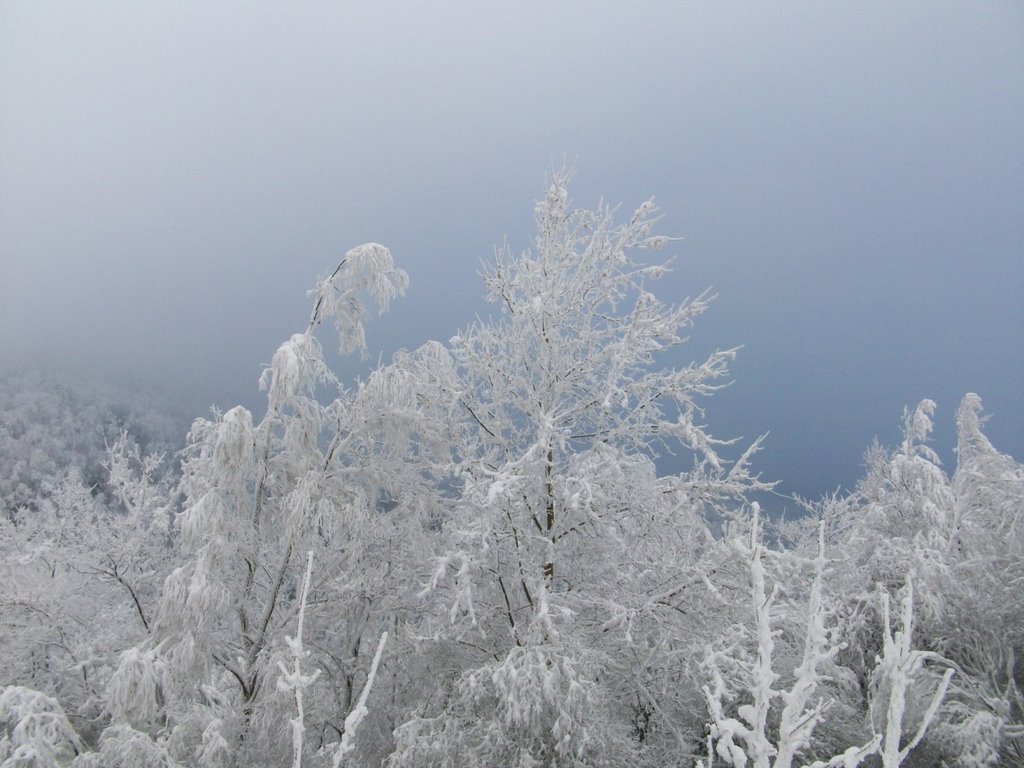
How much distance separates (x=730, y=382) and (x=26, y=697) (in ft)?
24.8

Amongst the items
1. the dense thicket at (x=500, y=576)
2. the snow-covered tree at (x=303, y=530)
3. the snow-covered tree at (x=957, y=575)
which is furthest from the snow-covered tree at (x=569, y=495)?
the snow-covered tree at (x=957, y=575)

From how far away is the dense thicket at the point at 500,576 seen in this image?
5.30 metres

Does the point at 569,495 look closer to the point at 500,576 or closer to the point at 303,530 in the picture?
the point at 500,576

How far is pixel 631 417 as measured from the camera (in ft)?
20.5

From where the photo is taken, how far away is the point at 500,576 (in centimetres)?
578

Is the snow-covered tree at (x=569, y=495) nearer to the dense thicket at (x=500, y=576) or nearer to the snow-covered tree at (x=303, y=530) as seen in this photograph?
the dense thicket at (x=500, y=576)

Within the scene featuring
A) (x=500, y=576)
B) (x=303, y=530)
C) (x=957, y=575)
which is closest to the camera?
(x=500, y=576)

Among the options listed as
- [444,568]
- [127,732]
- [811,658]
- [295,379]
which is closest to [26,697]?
[127,732]

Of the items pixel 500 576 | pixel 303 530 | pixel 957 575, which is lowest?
pixel 500 576

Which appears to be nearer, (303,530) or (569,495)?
(569,495)

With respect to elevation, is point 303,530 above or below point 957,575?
above

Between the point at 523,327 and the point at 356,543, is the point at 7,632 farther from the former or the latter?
the point at 523,327

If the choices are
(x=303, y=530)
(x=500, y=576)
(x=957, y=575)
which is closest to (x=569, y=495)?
(x=500, y=576)

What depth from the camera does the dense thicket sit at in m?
5.30
